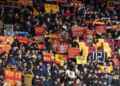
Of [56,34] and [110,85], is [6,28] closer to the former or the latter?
[56,34]

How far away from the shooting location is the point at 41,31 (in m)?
16.3

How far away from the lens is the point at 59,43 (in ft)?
53.0

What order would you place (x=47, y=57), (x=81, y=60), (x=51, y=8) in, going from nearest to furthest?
(x=47, y=57)
(x=81, y=60)
(x=51, y=8)

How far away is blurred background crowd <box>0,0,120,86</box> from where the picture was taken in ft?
50.3

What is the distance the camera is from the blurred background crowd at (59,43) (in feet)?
50.3

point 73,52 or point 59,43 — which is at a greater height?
point 59,43

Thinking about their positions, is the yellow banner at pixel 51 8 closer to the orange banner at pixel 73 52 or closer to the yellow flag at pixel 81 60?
the orange banner at pixel 73 52

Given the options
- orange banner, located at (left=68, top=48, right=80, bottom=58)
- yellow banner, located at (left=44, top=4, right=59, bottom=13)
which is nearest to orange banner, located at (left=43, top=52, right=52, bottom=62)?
orange banner, located at (left=68, top=48, right=80, bottom=58)

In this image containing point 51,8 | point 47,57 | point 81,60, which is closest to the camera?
point 47,57

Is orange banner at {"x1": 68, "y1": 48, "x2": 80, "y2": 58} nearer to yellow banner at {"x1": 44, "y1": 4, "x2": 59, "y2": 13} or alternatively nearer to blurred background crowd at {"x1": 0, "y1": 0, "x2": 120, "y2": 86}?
blurred background crowd at {"x1": 0, "y1": 0, "x2": 120, "y2": 86}

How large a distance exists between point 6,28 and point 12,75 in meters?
1.61

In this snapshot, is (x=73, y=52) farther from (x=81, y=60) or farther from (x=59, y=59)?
(x=59, y=59)

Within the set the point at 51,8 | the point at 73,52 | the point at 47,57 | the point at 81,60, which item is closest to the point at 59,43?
the point at 73,52

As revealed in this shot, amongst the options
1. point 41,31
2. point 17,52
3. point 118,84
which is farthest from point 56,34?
point 118,84
